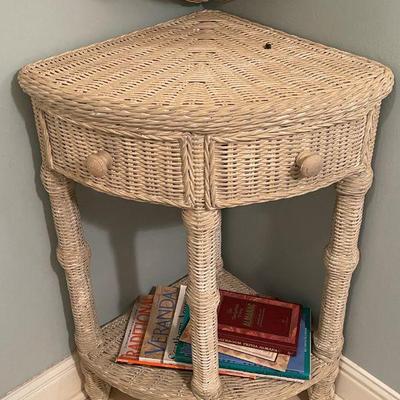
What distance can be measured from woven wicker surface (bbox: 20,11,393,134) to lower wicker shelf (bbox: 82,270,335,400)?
56 cm

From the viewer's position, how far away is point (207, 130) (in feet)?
2.51

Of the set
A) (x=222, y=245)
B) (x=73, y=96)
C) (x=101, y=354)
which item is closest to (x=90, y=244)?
(x=101, y=354)

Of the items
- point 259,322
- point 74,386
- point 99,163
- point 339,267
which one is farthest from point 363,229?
point 74,386

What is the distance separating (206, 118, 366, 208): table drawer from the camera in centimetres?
80

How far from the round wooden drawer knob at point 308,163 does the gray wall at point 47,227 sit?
48cm

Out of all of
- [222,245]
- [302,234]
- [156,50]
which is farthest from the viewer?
[222,245]

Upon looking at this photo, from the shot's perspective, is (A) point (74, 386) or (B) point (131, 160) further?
(A) point (74, 386)

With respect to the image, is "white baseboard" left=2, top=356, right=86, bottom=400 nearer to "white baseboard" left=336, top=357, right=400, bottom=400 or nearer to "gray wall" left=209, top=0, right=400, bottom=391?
"gray wall" left=209, top=0, right=400, bottom=391

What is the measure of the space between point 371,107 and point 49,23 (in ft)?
1.86

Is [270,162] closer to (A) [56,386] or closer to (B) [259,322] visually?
(B) [259,322]

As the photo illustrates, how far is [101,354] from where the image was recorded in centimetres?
121

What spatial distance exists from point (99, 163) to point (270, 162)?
249 mm

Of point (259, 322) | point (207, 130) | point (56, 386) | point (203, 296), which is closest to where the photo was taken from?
point (207, 130)

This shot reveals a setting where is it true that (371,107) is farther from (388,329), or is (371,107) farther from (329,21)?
(388,329)
